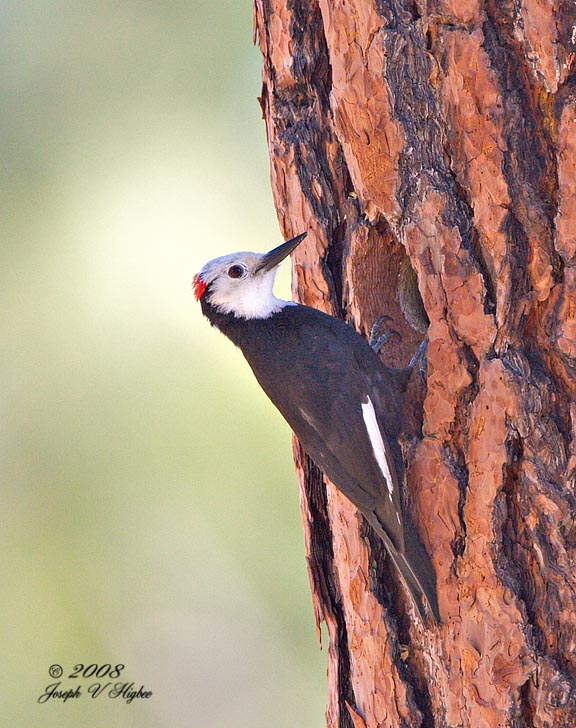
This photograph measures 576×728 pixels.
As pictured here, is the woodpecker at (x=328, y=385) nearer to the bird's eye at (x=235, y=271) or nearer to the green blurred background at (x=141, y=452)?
the bird's eye at (x=235, y=271)

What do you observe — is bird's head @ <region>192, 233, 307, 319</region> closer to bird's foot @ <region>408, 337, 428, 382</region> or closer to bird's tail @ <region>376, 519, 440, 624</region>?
bird's foot @ <region>408, 337, 428, 382</region>

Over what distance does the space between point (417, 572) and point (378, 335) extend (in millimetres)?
985

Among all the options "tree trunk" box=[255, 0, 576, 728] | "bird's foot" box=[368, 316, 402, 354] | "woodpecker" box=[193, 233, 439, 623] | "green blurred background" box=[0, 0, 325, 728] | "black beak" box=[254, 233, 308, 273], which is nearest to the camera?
"tree trunk" box=[255, 0, 576, 728]

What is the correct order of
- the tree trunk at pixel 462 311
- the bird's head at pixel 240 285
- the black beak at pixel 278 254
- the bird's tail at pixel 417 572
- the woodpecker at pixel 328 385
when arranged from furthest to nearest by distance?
the bird's head at pixel 240 285, the black beak at pixel 278 254, the woodpecker at pixel 328 385, the bird's tail at pixel 417 572, the tree trunk at pixel 462 311

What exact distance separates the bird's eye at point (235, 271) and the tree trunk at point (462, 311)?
2.42 feet

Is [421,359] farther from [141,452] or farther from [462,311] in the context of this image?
[141,452]

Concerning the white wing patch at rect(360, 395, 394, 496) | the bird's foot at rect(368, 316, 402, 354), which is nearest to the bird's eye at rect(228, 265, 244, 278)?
the bird's foot at rect(368, 316, 402, 354)

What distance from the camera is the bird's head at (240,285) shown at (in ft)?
10.7

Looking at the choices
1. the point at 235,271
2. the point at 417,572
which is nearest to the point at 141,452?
the point at 235,271

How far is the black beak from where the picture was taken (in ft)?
8.96

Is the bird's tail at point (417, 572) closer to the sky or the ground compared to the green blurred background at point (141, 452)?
closer to the ground

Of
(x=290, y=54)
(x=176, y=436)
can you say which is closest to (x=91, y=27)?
(x=176, y=436)

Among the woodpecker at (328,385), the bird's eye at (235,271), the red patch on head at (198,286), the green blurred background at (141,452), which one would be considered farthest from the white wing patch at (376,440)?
the green blurred background at (141,452)

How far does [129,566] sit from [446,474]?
3.06 metres
